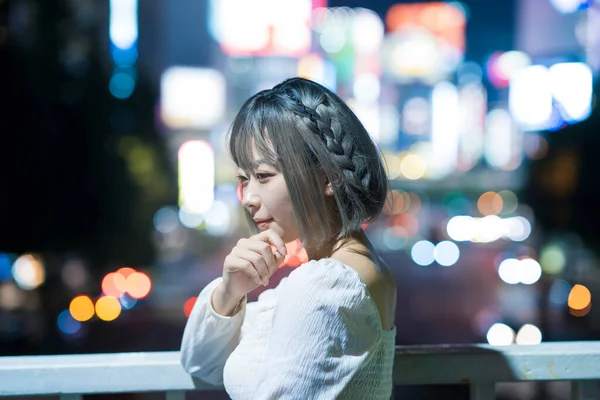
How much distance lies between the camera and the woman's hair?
1.59 meters

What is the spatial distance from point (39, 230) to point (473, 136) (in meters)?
59.3

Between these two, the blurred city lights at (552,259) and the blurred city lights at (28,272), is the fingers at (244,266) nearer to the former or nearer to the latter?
the blurred city lights at (28,272)

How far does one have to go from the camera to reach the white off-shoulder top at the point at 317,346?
146 cm

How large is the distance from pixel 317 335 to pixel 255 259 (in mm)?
217

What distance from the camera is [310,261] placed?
158 cm

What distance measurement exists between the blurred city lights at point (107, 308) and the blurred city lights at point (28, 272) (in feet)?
5.37

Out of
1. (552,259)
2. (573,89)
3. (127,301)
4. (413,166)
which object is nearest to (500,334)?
(127,301)

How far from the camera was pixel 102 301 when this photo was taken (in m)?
15.0

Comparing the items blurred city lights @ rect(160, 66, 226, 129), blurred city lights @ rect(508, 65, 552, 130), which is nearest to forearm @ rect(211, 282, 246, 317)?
blurred city lights @ rect(508, 65, 552, 130)

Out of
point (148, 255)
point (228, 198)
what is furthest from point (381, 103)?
point (148, 255)

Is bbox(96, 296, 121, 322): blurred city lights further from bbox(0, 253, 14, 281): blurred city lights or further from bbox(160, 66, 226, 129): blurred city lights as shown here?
bbox(160, 66, 226, 129): blurred city lights

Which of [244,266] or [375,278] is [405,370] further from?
[244,266]

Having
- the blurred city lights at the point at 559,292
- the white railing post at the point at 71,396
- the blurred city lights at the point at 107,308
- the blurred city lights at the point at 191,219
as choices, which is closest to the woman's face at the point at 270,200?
the white railing post at the point at 71,396

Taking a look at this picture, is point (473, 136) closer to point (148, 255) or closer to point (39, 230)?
point (148, 255)
